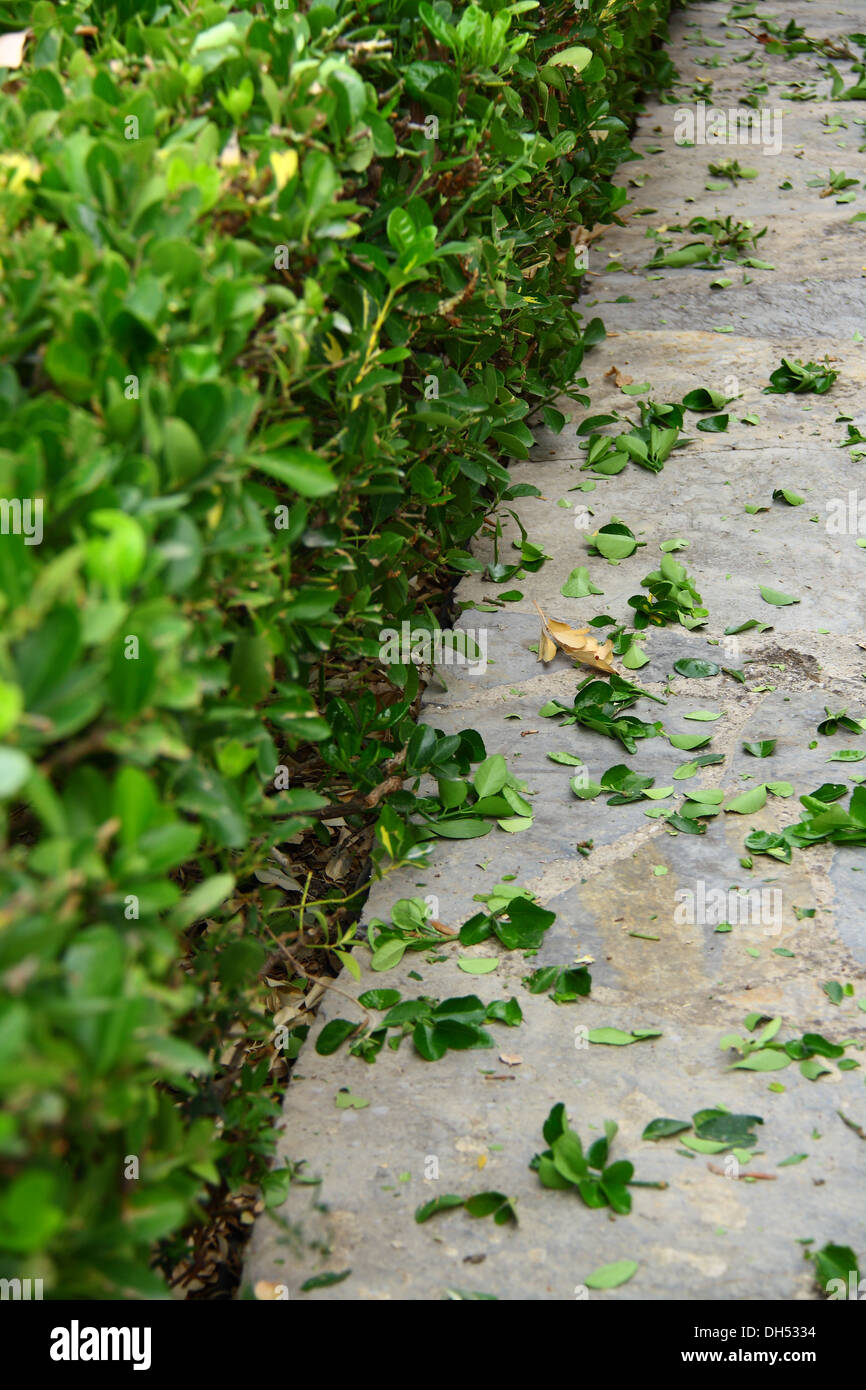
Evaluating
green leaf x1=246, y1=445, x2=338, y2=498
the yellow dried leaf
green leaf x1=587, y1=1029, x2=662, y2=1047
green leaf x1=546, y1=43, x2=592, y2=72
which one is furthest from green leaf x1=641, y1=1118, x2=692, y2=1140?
green leaf x1=546, y1=43, x2=592, y2=72

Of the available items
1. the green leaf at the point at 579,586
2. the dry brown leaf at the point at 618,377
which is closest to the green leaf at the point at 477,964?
the green leaf at the point at 579,586

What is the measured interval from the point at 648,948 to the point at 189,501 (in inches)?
50.5

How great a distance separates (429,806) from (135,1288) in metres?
1.39

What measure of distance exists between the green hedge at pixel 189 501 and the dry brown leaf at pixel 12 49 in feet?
0.09

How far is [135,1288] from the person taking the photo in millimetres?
1080

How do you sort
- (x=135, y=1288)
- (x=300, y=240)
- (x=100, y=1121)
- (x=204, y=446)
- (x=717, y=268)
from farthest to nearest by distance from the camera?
(x=717, y=268) < (x=300, y=240) < (x=204, y=446) < (x=135, y=1288) < (x=100, y=1121)

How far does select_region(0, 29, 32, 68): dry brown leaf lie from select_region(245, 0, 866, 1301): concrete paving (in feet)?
4.95

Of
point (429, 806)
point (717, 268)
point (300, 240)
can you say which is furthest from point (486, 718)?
point (717, 268)

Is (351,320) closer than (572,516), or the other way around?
(351,320)

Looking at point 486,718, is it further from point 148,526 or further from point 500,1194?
point 148,526

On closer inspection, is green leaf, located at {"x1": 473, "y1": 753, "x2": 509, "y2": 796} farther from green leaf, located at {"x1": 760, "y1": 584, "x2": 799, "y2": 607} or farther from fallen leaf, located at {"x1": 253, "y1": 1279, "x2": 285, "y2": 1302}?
fallen leaf, located at {"x1": 253, "y1": 1279, "x2": 285, "y2": 1302}

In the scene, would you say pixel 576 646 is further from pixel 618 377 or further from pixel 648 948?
pixel 618 377

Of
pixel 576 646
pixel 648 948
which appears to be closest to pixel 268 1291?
pixel 648 948

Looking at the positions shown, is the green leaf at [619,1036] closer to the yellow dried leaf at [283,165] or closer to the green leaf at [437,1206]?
the green leaf at [437,1206]
